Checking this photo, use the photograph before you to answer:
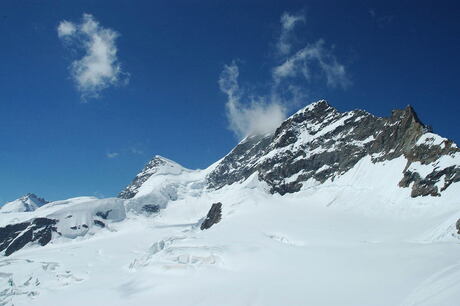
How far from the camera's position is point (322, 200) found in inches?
3954

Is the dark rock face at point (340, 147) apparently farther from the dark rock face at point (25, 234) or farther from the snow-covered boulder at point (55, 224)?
the dark rock face at point (25, 234)

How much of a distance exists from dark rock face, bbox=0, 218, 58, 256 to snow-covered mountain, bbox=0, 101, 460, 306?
0.88 meters

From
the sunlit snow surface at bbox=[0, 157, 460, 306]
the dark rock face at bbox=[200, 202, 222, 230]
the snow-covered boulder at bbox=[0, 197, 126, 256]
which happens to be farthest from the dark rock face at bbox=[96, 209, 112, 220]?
the dark rock face at bbox=[200, 202, 222, 230]

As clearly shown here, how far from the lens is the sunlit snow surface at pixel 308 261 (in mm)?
31578

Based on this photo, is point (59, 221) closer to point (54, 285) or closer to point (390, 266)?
point (54, 285)

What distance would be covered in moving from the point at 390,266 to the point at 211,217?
8955 cm

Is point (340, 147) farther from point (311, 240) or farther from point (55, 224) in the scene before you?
point (55, 224)

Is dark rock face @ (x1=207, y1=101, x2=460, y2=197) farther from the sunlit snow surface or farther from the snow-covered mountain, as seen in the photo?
the sunlit snow surface

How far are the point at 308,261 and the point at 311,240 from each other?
694 inches

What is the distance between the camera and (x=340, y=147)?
120m

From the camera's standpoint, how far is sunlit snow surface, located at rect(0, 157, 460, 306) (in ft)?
104

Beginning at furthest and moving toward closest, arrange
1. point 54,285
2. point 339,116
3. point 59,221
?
point 59,221 → point 339,116 → point 54,285

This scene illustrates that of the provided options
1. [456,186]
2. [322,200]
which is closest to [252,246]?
[456,186]

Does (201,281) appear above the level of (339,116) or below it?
below
